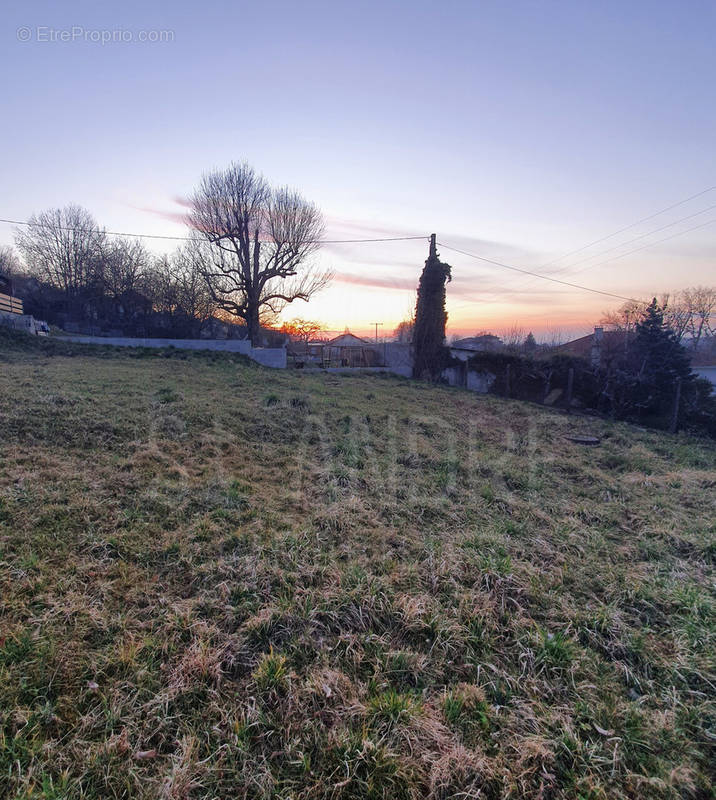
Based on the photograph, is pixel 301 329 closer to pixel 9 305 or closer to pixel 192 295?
pixel 192 295

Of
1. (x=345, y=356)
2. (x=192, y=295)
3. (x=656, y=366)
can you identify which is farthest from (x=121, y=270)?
(x=656, y=366)

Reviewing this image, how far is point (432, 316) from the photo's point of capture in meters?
16.0

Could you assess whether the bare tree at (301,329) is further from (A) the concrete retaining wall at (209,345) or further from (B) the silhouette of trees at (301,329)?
(A) the concrete retaining wall at (209,345)

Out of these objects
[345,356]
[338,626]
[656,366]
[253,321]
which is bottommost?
[338,626]

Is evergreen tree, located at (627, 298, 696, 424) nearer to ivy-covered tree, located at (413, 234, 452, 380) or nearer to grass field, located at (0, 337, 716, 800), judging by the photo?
ivy-covered tree, located at (413, 234, 452, 380)

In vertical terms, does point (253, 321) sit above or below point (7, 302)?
above

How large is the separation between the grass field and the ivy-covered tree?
1144 cm

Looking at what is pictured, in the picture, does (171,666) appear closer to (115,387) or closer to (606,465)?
(606,465)

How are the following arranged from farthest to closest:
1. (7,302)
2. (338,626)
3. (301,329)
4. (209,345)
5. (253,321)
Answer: (301,329) < (253,321) < (209,345) < (7,302) < (338,626)

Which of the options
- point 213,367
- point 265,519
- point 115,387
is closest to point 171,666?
point 265,519

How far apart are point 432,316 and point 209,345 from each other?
29.6ft

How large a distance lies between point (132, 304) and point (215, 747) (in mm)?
25538

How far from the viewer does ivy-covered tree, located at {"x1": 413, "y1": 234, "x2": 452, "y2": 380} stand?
15742mm

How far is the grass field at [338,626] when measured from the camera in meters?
1.50
